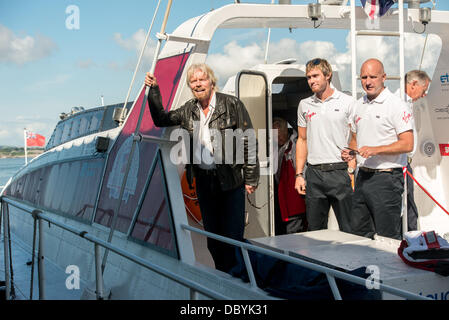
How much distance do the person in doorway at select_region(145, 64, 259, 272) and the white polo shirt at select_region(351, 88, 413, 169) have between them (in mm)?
1009

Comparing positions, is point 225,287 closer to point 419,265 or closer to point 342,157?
point 419,265

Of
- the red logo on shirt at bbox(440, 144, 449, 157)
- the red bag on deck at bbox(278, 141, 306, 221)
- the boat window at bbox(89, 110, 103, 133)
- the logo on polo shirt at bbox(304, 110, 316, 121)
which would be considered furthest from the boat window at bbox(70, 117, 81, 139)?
the red logo on shirt at bbox(440, 144, 449, 157)

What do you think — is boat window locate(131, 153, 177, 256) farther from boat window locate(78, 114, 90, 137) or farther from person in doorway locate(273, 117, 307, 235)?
boat window locate(78, 114, 90, 137)

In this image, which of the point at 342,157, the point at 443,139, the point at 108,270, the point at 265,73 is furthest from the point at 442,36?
the point at 108,270

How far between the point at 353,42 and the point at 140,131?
1993 millimetres

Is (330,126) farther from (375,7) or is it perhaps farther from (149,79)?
(149,79)

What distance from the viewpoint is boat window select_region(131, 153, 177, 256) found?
3.46 meters

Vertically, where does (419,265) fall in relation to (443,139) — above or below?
below

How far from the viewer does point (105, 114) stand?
597cm

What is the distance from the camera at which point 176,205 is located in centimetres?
349

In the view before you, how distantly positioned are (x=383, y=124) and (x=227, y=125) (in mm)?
1263

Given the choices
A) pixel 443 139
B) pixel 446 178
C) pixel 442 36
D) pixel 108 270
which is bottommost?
pixel 108 270
